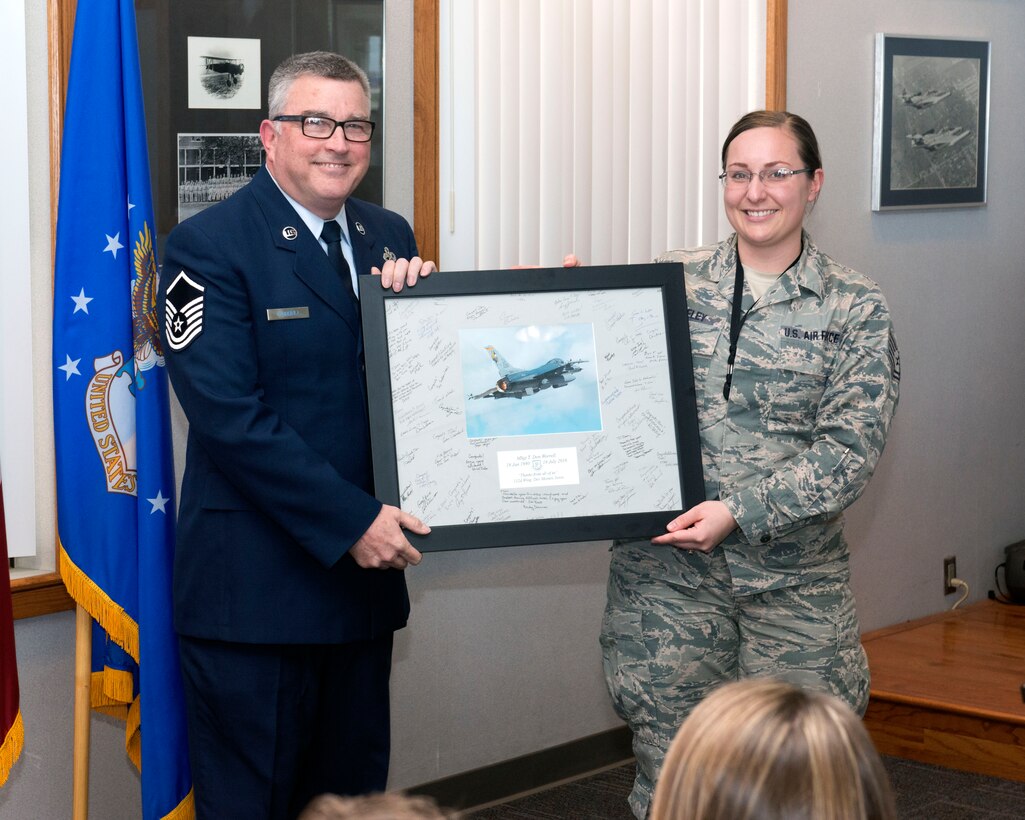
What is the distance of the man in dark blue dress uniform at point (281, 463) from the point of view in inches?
88.4

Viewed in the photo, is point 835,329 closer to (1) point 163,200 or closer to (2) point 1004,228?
(1) point 163,200

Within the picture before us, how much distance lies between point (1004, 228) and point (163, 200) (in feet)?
11.7

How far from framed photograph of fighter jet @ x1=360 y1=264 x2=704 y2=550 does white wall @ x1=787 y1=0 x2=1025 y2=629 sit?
2132mm

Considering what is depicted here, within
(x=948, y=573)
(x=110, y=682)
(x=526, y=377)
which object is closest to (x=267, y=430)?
(x=526, y=377)

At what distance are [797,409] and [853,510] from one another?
91.3 inches

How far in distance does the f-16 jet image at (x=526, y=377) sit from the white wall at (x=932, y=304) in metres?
2.20

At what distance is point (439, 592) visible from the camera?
3504 millimetres

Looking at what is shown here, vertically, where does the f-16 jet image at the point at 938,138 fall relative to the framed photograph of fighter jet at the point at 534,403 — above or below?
above

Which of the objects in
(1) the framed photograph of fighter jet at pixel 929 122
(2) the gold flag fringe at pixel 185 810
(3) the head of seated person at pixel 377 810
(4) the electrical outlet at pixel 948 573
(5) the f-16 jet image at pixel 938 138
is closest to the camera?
(3) the head of seated person at pixel 377 810

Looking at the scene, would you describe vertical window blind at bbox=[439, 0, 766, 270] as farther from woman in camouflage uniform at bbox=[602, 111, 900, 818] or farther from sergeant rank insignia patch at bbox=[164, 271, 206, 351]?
sergeant rank insignia patch at bbox=[164, 271, 206, 351]

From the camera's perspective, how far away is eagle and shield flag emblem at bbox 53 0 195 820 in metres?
2.50

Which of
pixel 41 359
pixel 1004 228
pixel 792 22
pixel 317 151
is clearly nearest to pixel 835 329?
pixel 317 151

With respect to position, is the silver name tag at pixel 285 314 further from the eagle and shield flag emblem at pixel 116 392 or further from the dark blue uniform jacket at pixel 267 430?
the eagle and shield flag emblem at pixel 116 392

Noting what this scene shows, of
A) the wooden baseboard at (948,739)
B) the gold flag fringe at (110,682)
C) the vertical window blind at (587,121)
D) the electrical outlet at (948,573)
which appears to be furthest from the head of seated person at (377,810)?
the electrical outlet at (948,573)
